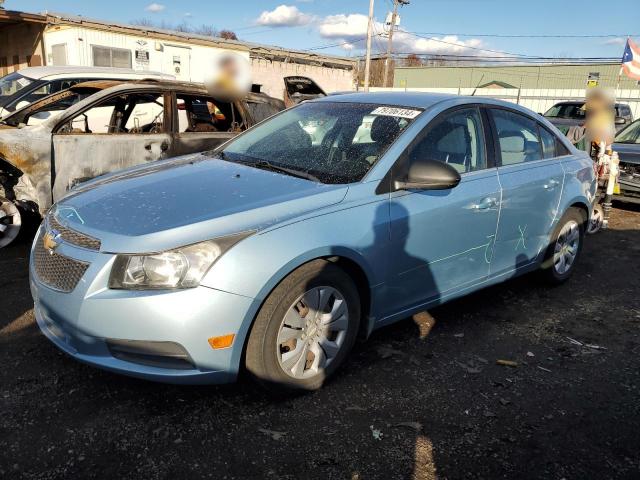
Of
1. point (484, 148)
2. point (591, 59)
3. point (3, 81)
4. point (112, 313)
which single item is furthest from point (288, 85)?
point (591, 59)

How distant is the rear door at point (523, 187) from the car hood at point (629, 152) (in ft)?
15.9

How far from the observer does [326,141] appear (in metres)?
3.63

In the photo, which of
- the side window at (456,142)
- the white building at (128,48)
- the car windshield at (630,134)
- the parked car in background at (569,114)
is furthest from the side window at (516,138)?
the white building at (128,48)

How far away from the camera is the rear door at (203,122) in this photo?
6.21 metres

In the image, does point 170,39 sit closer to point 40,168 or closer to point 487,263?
point 40,168

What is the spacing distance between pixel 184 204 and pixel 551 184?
120 inches

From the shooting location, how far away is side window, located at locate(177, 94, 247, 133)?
21.0ft

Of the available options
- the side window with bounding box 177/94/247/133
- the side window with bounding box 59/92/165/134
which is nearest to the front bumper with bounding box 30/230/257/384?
the side window with bounding box 59/92/165/134

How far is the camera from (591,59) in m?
36.9

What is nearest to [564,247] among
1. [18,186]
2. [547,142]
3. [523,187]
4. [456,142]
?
[547,142]

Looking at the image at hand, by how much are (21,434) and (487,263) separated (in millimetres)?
3089

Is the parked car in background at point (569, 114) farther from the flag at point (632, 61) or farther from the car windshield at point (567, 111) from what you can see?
the flag at point (632, 61)

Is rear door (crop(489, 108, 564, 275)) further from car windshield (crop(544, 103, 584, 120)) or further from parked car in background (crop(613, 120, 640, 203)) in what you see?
car windshield (crop(544, 103, 584, 120))

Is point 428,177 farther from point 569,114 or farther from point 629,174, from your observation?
point 569,114
